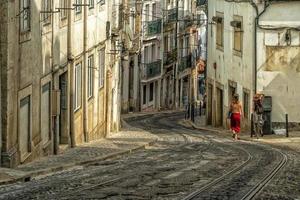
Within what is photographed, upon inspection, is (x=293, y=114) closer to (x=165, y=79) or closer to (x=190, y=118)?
(x=190, y=118)

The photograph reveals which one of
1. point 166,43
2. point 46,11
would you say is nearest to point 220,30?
point 46,11

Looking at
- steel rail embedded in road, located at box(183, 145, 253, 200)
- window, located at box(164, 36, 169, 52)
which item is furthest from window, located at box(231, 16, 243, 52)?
window, located at box(164, 36, 169, 52)

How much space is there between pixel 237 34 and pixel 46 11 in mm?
17305

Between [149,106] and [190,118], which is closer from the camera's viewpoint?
[190,118]

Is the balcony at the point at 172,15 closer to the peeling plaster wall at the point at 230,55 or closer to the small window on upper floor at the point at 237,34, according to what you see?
the peeling plaster wall at the point at 230,55

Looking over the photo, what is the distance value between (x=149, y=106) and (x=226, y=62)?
24.9 meters

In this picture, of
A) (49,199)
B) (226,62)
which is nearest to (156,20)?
(226,62)

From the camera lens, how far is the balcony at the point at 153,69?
63431 millimetres

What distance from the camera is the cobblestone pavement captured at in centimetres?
1416

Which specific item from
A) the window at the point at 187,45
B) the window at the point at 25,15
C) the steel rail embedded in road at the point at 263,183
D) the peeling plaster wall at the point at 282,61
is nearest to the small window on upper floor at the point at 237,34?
the peeling plaster wall at the point at 282,61

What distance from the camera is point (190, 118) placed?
51438 mm

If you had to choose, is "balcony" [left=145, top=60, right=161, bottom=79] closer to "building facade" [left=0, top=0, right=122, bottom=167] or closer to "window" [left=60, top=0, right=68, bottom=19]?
"building facade" [left=0, top=0, right=122, bottom=167]

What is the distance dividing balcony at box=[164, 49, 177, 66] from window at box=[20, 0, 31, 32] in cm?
4863

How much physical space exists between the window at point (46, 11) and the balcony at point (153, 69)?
3983cm
